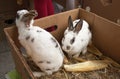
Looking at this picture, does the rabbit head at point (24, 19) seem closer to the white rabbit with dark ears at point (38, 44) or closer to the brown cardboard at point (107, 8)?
the white rabbit with dark ears at point (38, 44)

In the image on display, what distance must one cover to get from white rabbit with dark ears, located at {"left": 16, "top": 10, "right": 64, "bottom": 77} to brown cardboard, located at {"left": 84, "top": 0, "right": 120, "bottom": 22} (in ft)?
1.86

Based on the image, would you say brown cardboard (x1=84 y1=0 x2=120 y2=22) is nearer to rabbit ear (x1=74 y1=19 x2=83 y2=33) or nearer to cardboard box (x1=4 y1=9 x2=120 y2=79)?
cardboard box (x1=4 y1=9 x2=120 y2=79)

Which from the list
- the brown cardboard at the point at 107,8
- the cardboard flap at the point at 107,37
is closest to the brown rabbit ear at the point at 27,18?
the cardboard flap at the point at 107,37

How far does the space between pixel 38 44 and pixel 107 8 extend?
67cm

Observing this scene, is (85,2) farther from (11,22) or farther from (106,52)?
(11,22)

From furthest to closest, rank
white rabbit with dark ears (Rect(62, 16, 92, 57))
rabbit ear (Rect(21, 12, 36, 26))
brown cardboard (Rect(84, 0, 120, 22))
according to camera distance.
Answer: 1. brown cardboard (Rect(84, 0, 120, 22))
2. white rabbit with dark ears (Rect(62, 16, 92, 57))
3. rabbit ear (Rect(21, 12, 36, 26))

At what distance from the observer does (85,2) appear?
139 centimetres

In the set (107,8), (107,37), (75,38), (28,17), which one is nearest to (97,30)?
(107,37)

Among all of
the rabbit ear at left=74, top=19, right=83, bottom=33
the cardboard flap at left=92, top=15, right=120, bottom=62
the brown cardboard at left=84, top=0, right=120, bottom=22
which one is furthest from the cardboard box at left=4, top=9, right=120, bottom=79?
the brown cardboard at left=84, top=0, right=120, bottom=22

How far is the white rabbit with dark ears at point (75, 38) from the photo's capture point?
2.93 feet

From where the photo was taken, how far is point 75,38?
0.90 m

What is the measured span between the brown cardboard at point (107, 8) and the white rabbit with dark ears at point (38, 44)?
57cm

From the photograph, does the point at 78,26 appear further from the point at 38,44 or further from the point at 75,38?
the point at 38,44

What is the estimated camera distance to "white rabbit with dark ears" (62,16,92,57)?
89 cm
